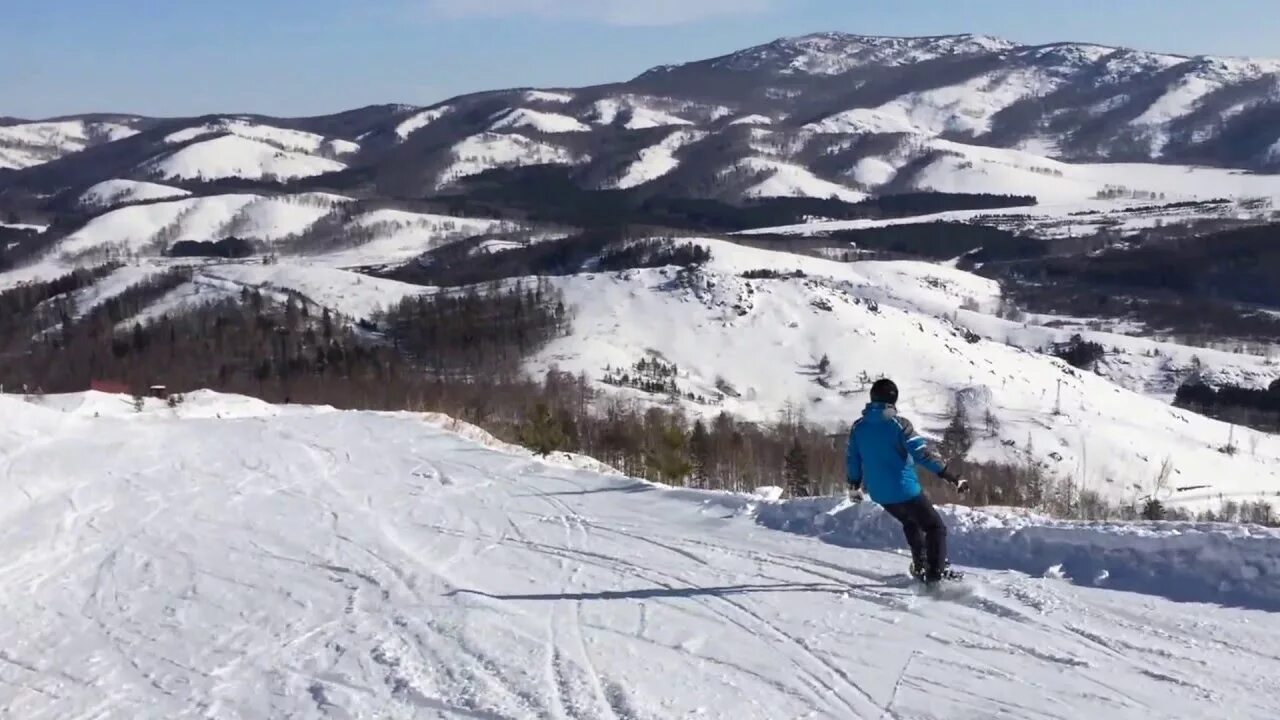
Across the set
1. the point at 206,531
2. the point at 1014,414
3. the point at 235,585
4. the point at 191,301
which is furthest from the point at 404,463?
the point at 191,301

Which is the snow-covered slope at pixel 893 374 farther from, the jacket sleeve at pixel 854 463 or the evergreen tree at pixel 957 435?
the jacket sleeve at pixel 854 463

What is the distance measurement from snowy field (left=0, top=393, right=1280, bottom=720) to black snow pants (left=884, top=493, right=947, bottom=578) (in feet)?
1.29

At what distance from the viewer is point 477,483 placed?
51.6ft

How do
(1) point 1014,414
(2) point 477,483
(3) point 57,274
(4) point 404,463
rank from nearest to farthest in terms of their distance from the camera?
(2) point 477,483 < (4) point 404,463 < (1) point 1014,414 < (3) point 57,274

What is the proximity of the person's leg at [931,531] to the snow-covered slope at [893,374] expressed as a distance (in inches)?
1919

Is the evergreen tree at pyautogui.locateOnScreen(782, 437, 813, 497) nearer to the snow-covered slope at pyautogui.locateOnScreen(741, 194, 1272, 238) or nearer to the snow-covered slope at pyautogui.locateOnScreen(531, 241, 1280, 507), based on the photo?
the snow-covered slope at pyautogui.locateOnScreen(531, 241, 1280, 507)

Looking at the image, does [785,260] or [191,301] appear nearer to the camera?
[191,301]

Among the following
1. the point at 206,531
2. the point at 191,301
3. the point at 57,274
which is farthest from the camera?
the point at 57,274

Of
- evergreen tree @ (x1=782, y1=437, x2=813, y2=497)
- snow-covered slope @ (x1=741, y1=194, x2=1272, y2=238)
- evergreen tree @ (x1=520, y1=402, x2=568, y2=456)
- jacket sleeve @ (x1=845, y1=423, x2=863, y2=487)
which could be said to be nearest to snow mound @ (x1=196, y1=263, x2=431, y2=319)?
snow-covered slope @ (x1=741, y1=194, x2=1272, y2=238)

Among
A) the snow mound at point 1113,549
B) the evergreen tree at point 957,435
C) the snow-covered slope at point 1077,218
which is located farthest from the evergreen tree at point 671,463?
the snow-covered slope at point 1077,218

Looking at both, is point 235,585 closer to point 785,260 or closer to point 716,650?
point 716,650

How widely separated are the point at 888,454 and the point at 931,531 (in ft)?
2.35

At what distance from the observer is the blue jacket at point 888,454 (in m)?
9.23

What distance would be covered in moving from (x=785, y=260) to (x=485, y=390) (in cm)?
7171
